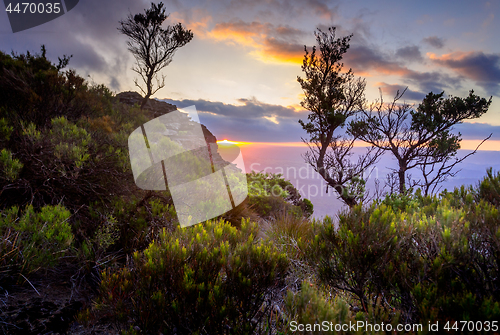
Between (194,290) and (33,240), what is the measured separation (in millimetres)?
2577

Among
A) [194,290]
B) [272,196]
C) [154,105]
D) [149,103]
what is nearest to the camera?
[194,290]

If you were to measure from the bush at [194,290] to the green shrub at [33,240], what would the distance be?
43.4 inches

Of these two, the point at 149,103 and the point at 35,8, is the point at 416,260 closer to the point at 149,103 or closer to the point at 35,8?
the point at 35,8

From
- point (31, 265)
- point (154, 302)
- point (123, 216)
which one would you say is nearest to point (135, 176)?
point (123, 216)

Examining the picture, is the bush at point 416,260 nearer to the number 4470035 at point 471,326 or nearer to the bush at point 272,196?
the number 4470035 at point 471,326

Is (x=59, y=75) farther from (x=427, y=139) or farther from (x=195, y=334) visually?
(x=427, y=139)

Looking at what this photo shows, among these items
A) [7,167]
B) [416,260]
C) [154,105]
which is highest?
[154,105]

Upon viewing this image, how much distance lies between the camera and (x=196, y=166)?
692 cm

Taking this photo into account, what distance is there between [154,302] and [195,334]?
499 millimetres

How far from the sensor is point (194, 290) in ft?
7.14

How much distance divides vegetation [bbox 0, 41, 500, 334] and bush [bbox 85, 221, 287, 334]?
1 cm

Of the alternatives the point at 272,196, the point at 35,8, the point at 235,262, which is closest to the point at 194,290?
the point at 235,262

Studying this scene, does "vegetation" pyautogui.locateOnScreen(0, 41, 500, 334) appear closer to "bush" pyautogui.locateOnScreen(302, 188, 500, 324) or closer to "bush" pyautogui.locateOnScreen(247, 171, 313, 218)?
"bush" pyautogui.locateOnScreen(302, 188, 500, 324)

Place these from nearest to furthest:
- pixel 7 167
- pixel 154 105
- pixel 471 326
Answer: pixel 471 326
pixel 7 167
pixel 154 105
